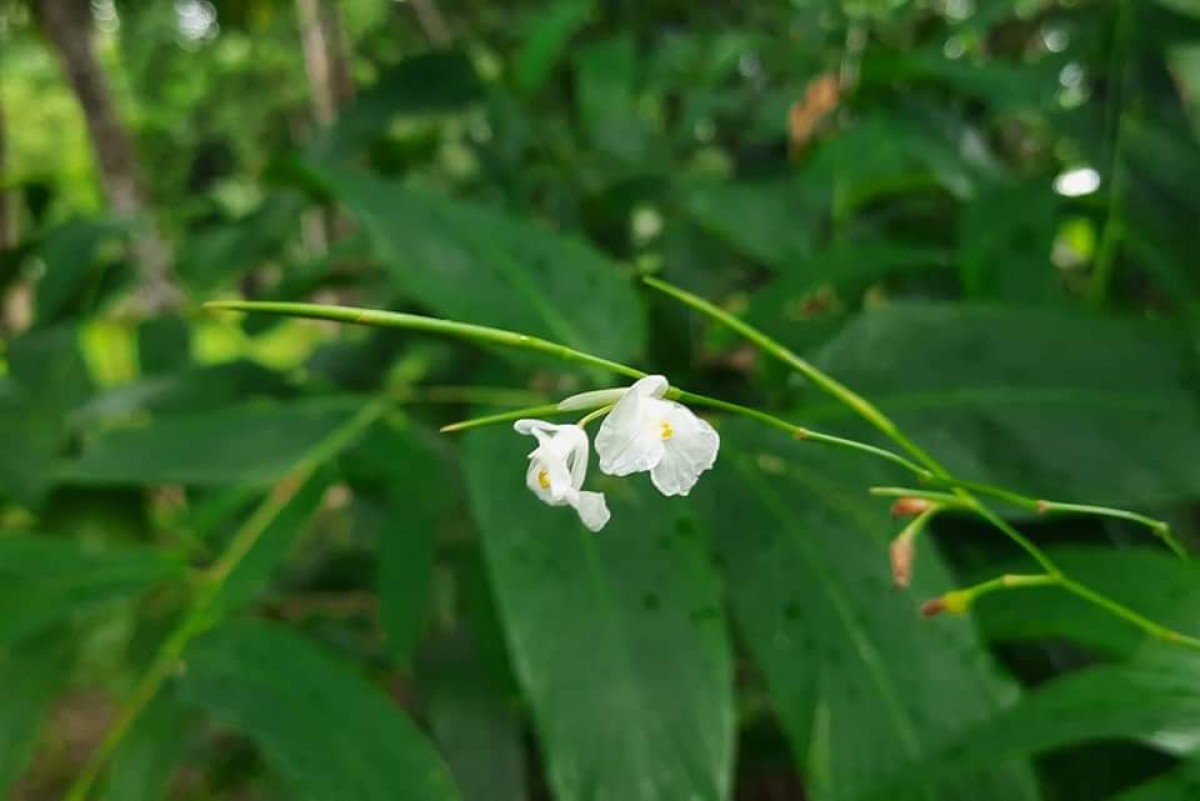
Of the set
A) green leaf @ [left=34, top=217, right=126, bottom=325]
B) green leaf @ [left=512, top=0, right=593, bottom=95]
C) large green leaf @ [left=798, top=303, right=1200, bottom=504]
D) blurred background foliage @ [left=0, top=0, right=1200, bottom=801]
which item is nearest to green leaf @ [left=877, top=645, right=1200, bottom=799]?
blurred background foliage @ [left=0, top=0, right=1200, bottom=801]

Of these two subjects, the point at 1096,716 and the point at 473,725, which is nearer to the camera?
the point at 1096,716

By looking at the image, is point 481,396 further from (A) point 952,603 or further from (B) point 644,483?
(A) point 952,603

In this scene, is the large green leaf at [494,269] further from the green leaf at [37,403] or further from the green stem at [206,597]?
the green leaf at [37,403]

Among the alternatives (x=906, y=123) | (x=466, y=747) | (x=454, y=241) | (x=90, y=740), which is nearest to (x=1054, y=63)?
(x=906, y=123)

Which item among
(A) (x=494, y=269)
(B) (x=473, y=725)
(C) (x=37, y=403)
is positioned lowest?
(B) (x=473, y=725)

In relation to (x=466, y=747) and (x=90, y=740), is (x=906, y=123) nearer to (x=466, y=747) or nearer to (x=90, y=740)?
(x=466, y=747)

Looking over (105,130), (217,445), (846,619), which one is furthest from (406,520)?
(105,130)

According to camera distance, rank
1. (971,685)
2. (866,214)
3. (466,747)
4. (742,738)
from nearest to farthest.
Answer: (971,685) → (466,747) → (742,738) → (866,214)
